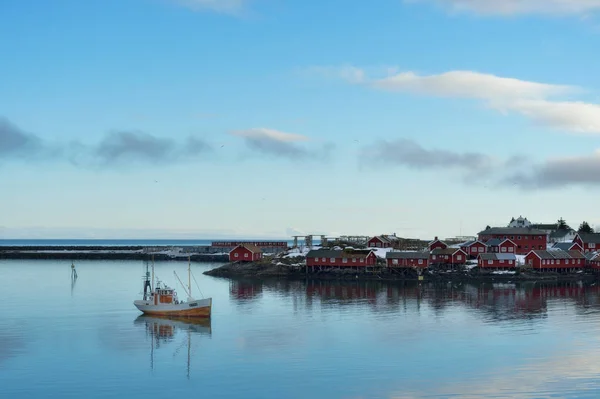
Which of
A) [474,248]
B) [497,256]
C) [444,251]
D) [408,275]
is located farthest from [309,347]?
[474,248]

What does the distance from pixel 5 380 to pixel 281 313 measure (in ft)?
95.3

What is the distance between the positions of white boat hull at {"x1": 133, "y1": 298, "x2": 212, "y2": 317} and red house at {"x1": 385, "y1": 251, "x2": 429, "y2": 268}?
158 feet

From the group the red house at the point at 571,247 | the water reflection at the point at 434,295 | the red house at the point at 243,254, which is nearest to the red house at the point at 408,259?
the water reflection at the point at 434,295

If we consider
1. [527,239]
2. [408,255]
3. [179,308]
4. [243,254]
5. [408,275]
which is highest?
[527,239]

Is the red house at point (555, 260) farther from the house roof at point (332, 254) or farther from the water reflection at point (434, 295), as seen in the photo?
the house roof at point (332, 254)

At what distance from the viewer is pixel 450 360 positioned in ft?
135

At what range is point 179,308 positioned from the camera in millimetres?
59719

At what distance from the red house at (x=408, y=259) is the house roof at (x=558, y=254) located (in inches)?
684

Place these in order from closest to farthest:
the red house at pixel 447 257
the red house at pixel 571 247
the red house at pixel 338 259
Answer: the red house at pixel 338 259
the red house at pixel 447 257
the red house at pixel 571 247

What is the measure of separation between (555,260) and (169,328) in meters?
71.0

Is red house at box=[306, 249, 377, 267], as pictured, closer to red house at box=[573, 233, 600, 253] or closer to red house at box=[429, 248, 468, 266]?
red house at box=[429, 248, 468, 266]

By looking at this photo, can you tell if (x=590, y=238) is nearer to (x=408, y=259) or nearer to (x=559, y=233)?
(x=559, y=233)

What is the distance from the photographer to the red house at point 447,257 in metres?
105

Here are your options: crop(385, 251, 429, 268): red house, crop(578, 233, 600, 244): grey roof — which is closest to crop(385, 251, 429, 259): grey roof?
crop(385, 251, 429, 268): red house
